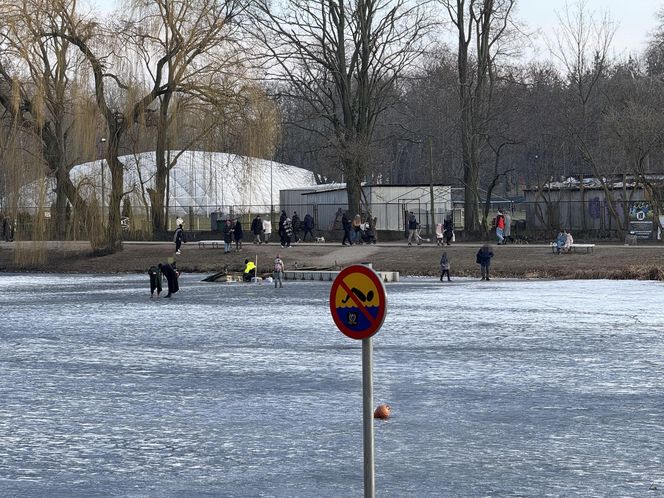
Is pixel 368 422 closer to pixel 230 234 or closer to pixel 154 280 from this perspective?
pixel 154 280

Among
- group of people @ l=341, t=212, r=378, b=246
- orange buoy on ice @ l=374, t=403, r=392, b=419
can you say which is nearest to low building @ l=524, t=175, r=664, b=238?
group of people @ l=341, t=212, r=378, b=246

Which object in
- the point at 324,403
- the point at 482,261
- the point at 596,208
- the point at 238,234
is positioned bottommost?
the point at 324,403

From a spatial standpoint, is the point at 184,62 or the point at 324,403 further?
the point at 184,62

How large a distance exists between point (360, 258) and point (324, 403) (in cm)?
3616

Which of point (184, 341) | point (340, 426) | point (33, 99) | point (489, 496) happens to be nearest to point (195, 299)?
point (184, 341)

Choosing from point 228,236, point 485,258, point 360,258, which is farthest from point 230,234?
point 485,258

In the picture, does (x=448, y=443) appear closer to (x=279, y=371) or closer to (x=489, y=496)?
(x=489, y=496)

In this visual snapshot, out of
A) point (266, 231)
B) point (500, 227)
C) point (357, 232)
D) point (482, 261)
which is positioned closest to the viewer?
point (482, 261)

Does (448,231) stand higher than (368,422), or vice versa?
(448,231)

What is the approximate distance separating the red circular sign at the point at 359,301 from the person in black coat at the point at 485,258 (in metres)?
35.9

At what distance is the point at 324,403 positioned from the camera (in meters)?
17.3

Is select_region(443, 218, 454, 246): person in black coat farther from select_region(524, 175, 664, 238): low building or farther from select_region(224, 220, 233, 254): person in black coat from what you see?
select_region(224, 220, 233, 254): person in black coat

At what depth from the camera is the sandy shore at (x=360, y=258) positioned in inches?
1884

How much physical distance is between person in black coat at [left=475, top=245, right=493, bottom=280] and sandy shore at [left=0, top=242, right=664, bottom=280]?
7.05 feet
